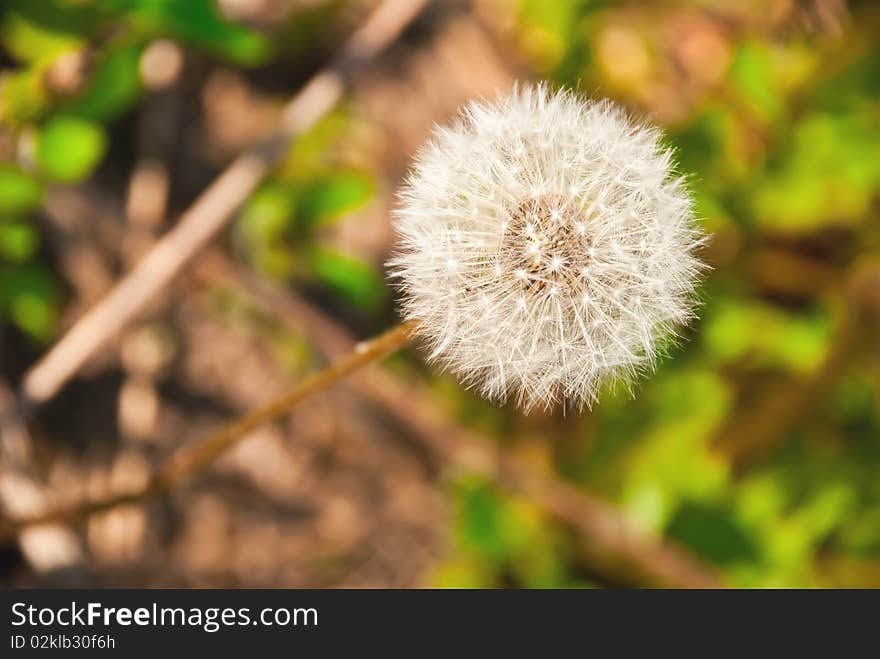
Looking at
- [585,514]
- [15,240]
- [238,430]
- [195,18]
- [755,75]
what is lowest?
[238,430]

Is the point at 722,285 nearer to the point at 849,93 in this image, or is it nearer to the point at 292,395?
the point at 849,93

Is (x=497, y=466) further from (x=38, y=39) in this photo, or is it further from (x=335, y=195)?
(x=38, y=39)

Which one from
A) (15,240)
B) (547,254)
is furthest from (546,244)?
(15,240)

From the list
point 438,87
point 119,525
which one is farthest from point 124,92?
point 438,87

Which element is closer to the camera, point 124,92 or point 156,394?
point 124,92

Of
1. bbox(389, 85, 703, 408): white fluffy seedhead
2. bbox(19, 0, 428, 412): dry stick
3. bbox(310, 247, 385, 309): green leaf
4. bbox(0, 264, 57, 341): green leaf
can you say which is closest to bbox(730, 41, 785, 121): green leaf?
bbox(19, 0, 428, 412): dry stick

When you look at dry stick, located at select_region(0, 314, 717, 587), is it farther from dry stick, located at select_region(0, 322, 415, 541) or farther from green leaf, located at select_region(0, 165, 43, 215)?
green leaf, located at select_region(0, 165, 43, 215)

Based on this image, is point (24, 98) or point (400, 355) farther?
point (400, 355)
